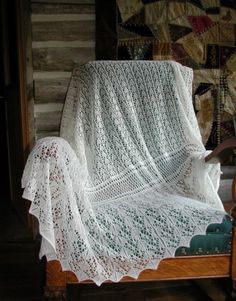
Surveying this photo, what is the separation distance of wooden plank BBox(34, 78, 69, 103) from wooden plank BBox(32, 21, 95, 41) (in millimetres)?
285

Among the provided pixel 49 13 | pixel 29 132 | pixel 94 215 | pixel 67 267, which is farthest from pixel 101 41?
pixel 67 267

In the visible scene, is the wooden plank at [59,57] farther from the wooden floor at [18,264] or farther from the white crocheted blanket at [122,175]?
the wooden floor at [18,264]

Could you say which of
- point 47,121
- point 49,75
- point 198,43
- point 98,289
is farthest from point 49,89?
point 98,289

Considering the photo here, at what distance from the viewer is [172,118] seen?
196 cm

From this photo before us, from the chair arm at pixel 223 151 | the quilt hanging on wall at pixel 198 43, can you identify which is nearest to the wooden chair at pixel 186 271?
the chair arm at pixel 223 151

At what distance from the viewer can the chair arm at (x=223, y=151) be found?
1530 millimetres

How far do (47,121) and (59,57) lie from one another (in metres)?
0.46

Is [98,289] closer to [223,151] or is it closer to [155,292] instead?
[155,292]

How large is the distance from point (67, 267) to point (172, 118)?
1007 millimetres

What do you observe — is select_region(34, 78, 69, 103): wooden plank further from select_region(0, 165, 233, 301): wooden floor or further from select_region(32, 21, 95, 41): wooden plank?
select_region(0, 165, 233, 301): wooden floor

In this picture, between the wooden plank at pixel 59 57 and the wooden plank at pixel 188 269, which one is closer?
the wooden plank at pixel 188 269

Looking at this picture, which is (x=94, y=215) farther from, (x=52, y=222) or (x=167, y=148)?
(x=167, y=148)

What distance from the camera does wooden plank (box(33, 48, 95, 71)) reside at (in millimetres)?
2404

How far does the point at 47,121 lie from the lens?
2.50 metres
